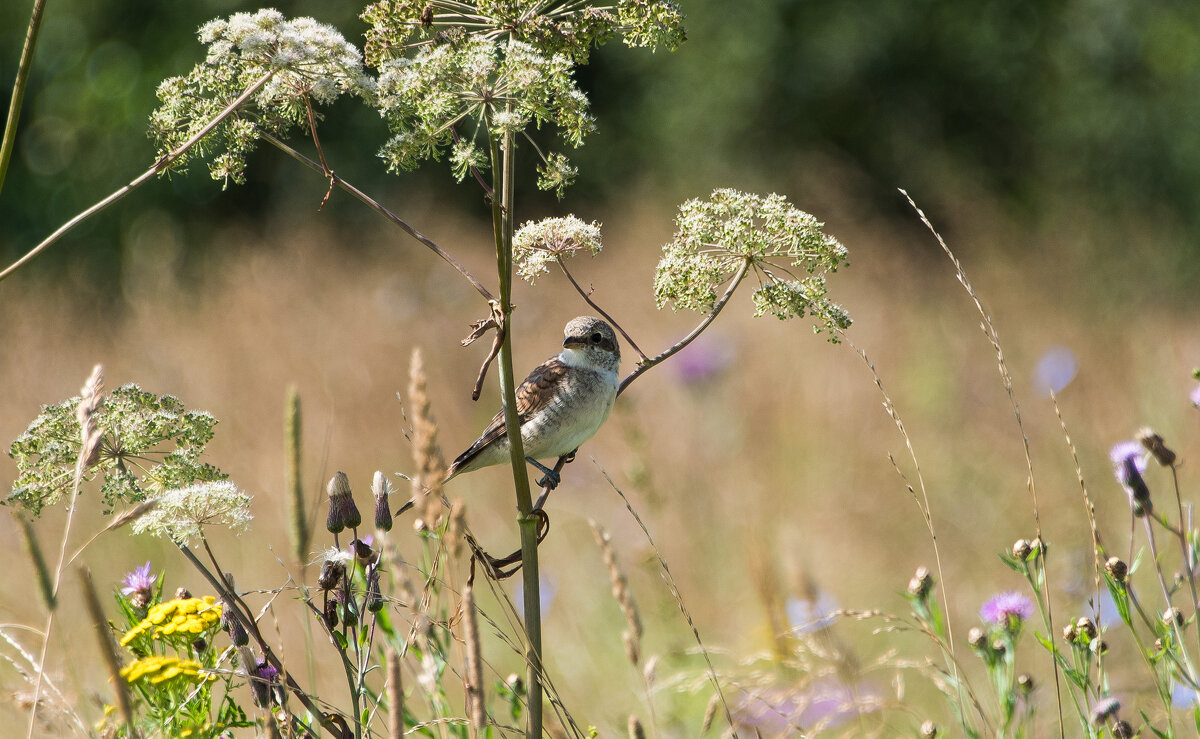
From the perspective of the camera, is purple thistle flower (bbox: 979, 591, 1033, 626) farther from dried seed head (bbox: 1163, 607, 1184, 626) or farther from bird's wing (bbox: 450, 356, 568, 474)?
bird's wing (bbox: 450, 356, 568, 474)

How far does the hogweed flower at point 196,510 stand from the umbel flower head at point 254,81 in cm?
45

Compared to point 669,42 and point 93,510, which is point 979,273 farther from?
point 669,42

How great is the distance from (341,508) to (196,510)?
336mm

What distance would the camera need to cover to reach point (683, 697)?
467cm

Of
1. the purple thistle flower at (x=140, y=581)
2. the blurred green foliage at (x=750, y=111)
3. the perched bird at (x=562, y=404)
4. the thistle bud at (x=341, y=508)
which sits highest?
the blurred green foliage at (x=750, y=111)

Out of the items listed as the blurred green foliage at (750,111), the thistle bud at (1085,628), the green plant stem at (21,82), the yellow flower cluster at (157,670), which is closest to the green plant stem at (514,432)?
the yellow flower cluster at (157,670)

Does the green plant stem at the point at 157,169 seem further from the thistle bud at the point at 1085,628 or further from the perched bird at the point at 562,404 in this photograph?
the thistle bud at the point at 1085,628

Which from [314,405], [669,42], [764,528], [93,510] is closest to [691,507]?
[764,528]

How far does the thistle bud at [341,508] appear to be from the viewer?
5.92 feet

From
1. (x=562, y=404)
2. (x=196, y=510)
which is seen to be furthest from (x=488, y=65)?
(x=562, y=404)

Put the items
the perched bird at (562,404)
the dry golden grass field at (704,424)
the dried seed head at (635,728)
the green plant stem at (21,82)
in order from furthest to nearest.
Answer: the dry golden grass field at (704,424)
the perched bird at (562,404)
the dried seed head at (635,728)
the green plant stem at (21,82)

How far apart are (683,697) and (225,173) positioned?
360 centimetres

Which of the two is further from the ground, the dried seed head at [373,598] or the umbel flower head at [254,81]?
the umbel flower head at [254,81]

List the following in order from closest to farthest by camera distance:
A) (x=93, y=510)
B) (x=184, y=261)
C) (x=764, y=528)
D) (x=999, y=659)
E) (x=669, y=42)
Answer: (x=669, y=42)
(x=999, y=659)
(x=764, y=528)
(x=93, y=510)
(x=184, y=261)
